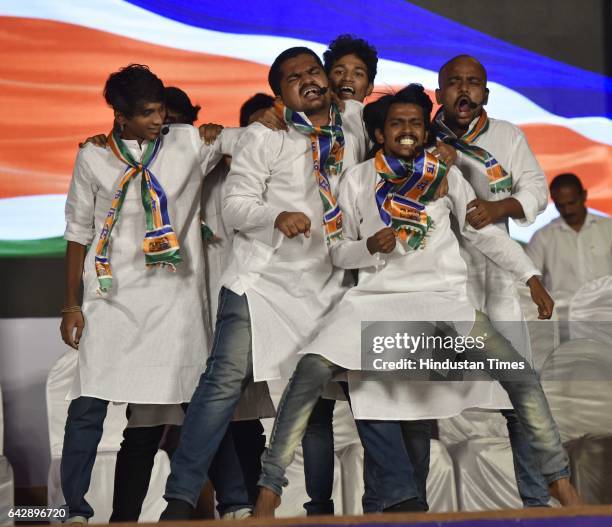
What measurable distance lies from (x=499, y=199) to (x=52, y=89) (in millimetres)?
3321

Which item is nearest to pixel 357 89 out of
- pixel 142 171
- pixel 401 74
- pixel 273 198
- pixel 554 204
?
pixel 273 198

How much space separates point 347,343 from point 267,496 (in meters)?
0.53

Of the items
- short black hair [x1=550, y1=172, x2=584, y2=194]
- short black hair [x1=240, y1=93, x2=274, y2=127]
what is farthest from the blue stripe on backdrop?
short black hair [x1=240, y1=93, x2=274, y2=127]

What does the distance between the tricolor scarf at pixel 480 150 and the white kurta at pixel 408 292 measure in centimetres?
14

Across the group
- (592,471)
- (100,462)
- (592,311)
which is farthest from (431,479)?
(100,462)

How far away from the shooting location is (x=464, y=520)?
2891 millimetres

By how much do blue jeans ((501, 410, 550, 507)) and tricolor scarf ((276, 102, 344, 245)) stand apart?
2.90ft

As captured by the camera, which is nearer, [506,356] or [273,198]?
[506,356]

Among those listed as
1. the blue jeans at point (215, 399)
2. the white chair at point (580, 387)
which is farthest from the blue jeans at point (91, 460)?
the white chair at point (580, 387)

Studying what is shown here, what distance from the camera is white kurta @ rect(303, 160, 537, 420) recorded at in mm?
3293

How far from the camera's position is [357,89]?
3.78 metres

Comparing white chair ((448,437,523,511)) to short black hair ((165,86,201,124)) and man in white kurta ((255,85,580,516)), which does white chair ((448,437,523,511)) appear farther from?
short black hair ((165,86,201,124))

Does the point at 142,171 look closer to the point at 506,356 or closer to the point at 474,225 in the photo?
the point at 474,225

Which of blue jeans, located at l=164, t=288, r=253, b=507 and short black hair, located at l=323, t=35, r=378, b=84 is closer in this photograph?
blue jeans, located at l=164, t=288, r=253, b=507
